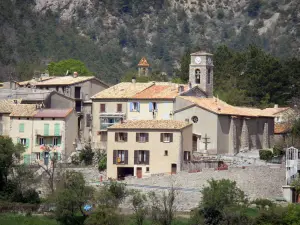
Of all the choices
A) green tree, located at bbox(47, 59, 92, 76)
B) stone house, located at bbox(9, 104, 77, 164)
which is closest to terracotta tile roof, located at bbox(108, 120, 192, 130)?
stone house, located at bbox(9, 104, 77, 164)

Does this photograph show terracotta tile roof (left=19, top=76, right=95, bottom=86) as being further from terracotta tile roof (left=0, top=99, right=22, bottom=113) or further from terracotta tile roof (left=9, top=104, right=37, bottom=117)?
terracotta tile roof (left=9, top=104, right=37, bottom=117)

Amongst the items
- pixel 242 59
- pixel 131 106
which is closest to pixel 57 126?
pixel 131 106

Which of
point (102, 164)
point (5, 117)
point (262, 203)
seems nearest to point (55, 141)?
point (5, 117)

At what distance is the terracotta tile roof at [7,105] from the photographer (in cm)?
10062

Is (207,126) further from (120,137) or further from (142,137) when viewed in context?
(120,137)

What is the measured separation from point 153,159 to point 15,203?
9.74 meters

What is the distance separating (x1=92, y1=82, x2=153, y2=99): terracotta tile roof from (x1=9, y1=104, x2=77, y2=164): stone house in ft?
10.1

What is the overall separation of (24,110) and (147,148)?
11758mm

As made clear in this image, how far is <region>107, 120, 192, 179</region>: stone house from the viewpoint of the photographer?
91812mm

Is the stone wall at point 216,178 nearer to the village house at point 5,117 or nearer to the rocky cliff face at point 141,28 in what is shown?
the village house at point 5,117

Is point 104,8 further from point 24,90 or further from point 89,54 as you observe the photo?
point 24,90

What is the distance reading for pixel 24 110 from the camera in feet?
327

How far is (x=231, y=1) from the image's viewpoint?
641 ft

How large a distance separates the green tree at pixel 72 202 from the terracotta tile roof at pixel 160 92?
1366cm
